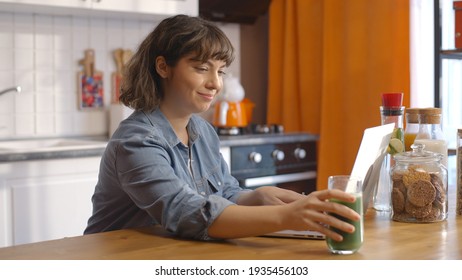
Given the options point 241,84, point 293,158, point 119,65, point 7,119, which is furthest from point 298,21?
point 7,119

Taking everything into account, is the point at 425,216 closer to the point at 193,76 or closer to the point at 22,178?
the point at 193,76

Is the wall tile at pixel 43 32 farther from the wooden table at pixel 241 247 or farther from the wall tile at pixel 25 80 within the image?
the wooden table at pixel 241 247

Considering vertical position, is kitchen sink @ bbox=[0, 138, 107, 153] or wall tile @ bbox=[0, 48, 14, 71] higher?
Result: wall tile @ bbox=[0, 48, 14, 71]

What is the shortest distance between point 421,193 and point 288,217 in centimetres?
Result: 41

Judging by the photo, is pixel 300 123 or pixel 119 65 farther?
pixel 300 123

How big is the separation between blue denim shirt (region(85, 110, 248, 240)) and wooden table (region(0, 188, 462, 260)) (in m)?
0.06

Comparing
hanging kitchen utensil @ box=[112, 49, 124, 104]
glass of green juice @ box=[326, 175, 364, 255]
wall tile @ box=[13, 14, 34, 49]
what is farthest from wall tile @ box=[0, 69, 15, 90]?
glass of green juice @ box=[326, 175, 364, 255]

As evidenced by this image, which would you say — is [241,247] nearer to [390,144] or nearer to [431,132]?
[390,144]

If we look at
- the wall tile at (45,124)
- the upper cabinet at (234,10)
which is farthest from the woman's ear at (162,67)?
the upper cabinet at (234,10)

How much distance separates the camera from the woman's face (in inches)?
65.3

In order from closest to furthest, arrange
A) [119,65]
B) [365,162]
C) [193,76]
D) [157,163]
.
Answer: [365,162]
[157,163]
[193,76]
[119,65]

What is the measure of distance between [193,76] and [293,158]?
198cm

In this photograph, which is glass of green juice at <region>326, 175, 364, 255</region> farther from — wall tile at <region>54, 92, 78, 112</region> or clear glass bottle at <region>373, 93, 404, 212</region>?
wall tile at <region>54, 92, 78, 112</region>

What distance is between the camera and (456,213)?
5.51ft
